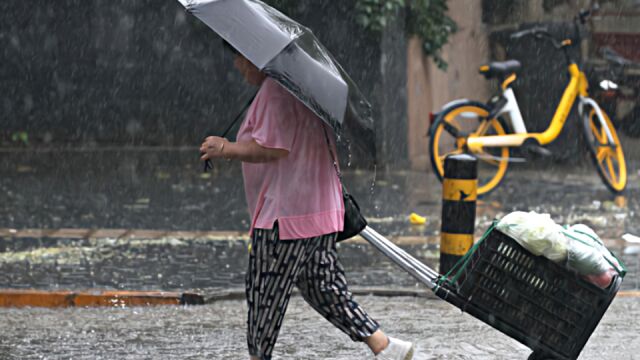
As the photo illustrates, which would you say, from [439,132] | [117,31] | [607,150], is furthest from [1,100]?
[607,150]

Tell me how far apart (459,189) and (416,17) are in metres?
8.62

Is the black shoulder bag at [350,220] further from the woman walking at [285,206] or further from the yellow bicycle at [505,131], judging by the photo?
the yellow bicycle at [505,131]

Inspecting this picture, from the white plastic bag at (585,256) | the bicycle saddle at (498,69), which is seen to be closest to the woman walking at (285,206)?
the white plastic bag at (585,256)

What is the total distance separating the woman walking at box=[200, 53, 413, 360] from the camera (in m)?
5.39

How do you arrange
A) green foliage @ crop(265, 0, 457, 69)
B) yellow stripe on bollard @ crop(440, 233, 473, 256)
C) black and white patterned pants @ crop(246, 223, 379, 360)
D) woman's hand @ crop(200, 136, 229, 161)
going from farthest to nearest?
green foliage @ crop(265, 0, 457, 69)
yellow stripe on bollard @ crop(440, 233, 473, 256)
black and white patterned pants @ crop(246, 223, 379, 360)
woman's hand @ crop(200, 136, 229, 161)

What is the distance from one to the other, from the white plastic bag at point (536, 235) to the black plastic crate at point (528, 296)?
0.03m

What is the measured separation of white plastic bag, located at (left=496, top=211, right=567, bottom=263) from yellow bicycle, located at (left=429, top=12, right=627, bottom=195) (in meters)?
7.66

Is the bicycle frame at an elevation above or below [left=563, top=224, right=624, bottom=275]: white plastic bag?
above

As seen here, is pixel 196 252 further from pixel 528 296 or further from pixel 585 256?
pixel 585 256

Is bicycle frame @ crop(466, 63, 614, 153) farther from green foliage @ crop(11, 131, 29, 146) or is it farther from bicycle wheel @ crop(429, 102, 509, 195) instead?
green foliage @ crop(11, 131, 29, 146)

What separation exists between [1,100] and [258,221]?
37.3ft

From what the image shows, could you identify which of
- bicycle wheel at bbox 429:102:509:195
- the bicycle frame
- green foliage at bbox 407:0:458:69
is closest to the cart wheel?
bicycle wheel at bbox 429:102:509:195

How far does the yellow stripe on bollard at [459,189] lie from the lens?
8.21 m

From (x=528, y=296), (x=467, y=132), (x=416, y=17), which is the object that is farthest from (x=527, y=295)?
(x=416, y=17)
